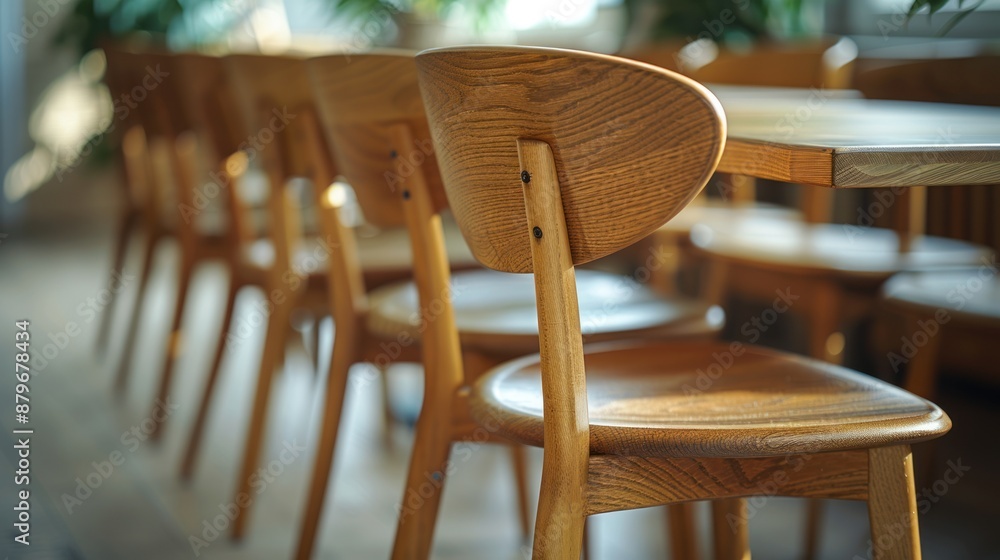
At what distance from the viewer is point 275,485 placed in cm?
200

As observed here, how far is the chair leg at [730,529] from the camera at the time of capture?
3.69 feet

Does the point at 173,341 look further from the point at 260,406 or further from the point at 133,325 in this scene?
the point at 260,406

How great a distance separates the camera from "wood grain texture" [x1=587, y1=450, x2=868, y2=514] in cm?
84

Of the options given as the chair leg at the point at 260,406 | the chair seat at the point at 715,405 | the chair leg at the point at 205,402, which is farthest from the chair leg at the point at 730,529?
the chair leg at the point at 205,402

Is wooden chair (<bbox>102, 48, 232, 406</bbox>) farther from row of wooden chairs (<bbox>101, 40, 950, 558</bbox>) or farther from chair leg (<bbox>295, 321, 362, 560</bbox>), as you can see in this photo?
Answer: row of wooden chairs (<bbox>101, 40, 950, 558</bbox>)

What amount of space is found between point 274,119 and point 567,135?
37.9 inches

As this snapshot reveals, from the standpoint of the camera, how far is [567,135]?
2.48 ft

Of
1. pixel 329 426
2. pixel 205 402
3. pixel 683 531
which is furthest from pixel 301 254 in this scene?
pixel 683 531

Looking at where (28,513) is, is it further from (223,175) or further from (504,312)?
(504,312)

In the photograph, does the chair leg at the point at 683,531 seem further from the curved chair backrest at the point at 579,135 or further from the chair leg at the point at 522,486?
the curved chair backrest at the point at 579,135

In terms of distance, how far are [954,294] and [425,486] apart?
2.55ft

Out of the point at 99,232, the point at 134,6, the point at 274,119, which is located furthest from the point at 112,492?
the point at 99,232

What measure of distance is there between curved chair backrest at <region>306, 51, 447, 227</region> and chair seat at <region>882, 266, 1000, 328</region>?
0.68m

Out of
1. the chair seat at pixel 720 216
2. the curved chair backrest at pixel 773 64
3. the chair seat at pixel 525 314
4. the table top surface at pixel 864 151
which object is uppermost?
the curved chair backrest at pixel 773 64
